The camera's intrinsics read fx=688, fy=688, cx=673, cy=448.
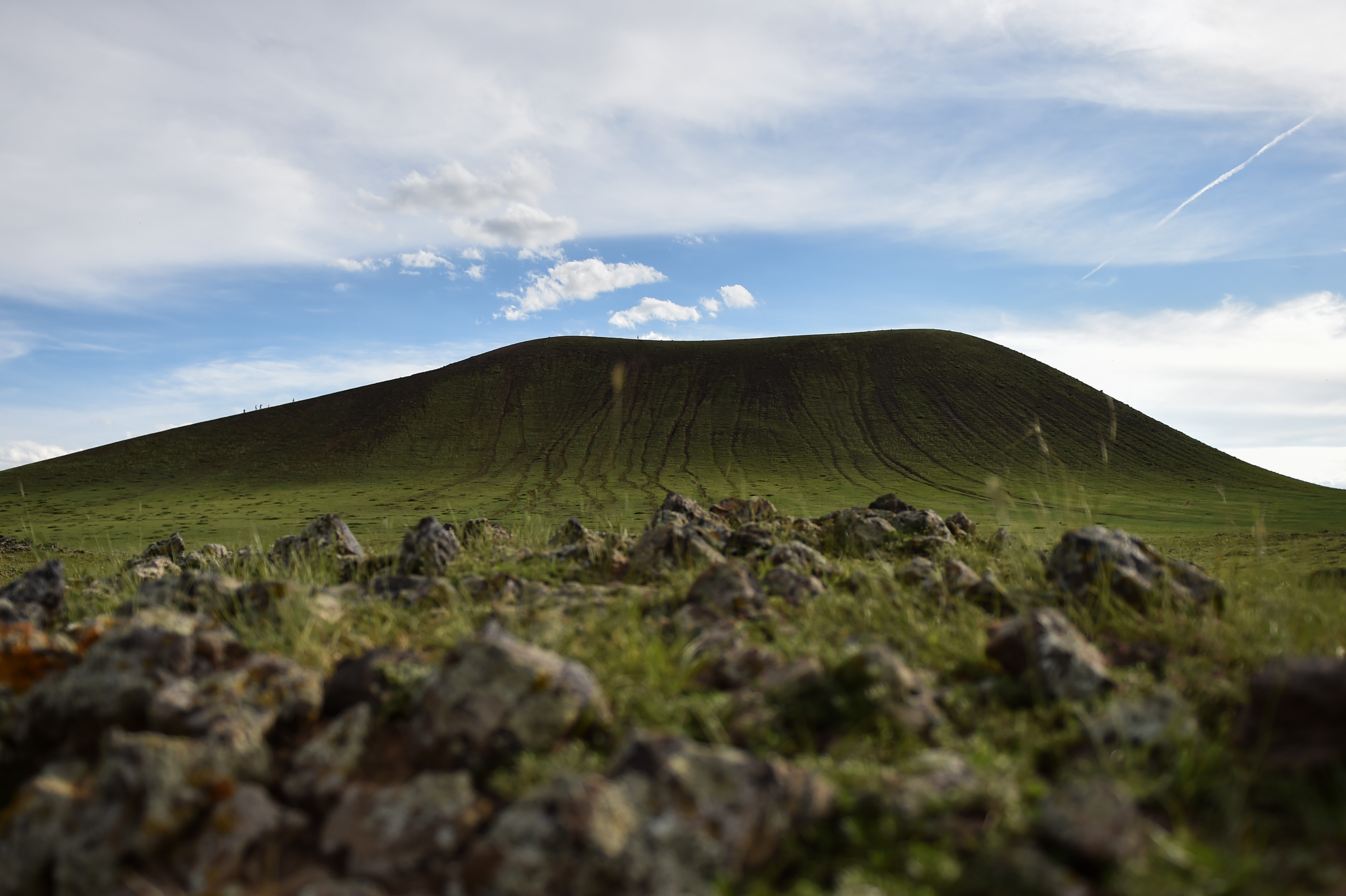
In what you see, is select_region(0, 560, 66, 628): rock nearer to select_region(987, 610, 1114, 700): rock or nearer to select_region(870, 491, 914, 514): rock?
select_region(987, 610, 1114, 700): rock

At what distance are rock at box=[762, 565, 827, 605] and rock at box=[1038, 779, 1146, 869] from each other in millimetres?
3319

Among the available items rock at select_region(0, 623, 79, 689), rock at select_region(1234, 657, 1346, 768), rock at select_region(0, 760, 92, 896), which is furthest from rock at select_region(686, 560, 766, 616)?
rock at select_region(0, 623, 79, 689)

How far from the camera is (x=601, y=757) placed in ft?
11.2

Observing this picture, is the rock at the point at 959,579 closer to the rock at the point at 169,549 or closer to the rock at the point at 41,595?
the rock at the point at 41,595

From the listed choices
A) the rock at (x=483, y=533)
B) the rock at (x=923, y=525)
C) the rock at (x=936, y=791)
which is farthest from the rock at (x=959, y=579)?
the rock at (x=483, y=533)

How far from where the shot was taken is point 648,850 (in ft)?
9.00

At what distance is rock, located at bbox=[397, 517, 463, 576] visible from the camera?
26.9ft

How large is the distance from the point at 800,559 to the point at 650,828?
471 centimetres

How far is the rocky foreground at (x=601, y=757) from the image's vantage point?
274 centimetres

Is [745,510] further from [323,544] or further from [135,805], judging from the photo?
[135,805]

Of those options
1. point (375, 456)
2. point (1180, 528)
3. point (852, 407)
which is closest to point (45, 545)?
point (1180, 528)

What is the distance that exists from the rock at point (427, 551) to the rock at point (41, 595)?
3293mm

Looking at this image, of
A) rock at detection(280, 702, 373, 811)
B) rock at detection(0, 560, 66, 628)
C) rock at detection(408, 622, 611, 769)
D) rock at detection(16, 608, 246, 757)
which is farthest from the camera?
rock at detection(0, 560, 66, 628)

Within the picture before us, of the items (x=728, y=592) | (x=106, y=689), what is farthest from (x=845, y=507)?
(x=106, y=689)
